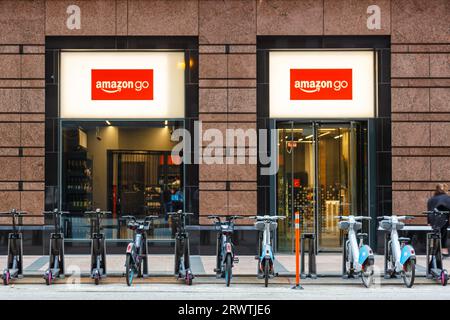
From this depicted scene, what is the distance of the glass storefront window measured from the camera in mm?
16422

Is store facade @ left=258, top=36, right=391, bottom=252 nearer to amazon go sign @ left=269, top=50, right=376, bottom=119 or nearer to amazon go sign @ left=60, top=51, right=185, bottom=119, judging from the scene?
amazon go sign @ left=269, top=50, right=376, bottom=119

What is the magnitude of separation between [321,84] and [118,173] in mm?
5299

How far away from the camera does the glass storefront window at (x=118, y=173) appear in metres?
16.4

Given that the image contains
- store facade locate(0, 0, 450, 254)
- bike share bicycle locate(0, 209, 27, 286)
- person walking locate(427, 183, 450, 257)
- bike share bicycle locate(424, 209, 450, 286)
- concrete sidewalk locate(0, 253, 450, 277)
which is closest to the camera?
bike share bicycle locate(0, 209, 27, 286)

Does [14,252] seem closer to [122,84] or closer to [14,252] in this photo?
[14,252]

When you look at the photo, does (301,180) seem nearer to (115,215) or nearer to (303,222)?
(303,222)

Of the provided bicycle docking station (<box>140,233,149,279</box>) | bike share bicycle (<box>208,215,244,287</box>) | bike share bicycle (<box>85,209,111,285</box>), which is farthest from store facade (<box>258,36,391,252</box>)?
bike share bicycle (<box>85,209,111,285</box>)

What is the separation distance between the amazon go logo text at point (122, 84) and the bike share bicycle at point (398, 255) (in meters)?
6.89

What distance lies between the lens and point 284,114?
16625 mm

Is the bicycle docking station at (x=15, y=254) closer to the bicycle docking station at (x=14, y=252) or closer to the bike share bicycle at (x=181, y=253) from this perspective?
the bicycle docking station at (x=14, y=252)

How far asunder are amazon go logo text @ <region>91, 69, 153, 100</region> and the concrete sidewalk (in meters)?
3.79

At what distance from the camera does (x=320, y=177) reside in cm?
1673

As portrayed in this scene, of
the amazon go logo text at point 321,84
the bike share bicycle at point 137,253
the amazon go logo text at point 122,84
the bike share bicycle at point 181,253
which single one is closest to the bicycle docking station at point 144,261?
the bike share bicycle at point 137,253

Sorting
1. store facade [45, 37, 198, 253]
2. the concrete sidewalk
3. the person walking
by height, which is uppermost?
store facade [45, 37, 198, 253]
